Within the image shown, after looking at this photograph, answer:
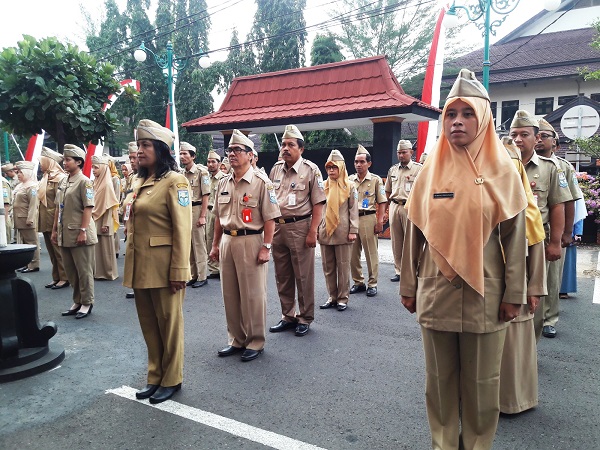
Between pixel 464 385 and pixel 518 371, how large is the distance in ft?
3.48

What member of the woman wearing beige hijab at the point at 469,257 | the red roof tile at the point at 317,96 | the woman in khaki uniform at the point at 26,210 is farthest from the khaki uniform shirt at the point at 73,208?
the red roof tile at the point at 317,96

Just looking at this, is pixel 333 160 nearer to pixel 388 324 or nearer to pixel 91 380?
pixel 388 324

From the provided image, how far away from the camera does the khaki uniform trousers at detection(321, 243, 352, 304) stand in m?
6.27

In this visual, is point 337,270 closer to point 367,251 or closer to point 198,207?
point 367,251

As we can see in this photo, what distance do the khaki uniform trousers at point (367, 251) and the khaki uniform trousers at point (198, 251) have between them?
7.96 ft

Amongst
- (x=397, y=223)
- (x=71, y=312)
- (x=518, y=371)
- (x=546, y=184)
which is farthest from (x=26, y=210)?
(x=518, y=371)

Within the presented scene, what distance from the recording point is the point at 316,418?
3334 millimetres

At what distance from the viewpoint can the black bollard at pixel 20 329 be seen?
4.17 metres

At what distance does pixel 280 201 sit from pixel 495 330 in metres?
3.20

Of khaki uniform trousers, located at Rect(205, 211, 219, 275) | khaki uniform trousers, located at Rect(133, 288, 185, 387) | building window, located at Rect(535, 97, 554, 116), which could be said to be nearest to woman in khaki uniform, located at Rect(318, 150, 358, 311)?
khaki uniform trousers, located at Rect(205, 211, 219, 275)

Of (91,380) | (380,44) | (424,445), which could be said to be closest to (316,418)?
(424,445)

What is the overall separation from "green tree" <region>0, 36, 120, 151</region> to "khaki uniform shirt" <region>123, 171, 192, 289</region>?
136 inches

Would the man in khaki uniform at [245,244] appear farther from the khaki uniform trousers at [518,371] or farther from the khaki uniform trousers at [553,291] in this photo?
the khaki uniform trousers at [553,291]

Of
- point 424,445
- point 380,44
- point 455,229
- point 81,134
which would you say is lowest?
point 424,445
